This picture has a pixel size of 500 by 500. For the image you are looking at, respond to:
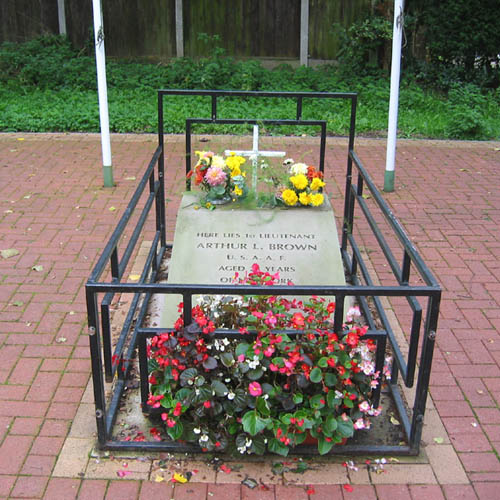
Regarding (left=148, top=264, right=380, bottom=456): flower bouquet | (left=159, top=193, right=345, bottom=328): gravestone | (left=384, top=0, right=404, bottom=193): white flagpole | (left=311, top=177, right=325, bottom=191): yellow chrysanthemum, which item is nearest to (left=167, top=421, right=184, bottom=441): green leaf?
(left=148, top=264, right=380, bottom=456): flower bouquet

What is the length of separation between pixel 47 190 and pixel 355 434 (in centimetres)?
461

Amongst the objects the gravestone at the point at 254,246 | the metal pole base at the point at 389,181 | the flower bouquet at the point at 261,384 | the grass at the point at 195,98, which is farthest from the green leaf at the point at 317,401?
the grass at the point at 195,98

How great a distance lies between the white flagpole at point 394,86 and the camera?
620 cm

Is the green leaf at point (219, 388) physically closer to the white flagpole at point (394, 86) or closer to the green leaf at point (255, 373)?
the green leaf at point (255, 373)

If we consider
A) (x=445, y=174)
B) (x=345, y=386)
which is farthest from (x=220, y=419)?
(x=445, y=174)

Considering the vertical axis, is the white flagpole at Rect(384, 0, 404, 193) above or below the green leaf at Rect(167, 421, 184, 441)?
above

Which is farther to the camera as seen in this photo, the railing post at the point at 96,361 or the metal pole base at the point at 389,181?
the metal pole base at the point at 389,181

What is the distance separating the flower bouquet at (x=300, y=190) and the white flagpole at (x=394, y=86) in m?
2.45

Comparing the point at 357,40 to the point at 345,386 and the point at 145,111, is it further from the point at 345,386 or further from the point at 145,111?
the point at 345,386

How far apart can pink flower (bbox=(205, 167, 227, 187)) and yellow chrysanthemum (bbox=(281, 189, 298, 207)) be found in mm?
401

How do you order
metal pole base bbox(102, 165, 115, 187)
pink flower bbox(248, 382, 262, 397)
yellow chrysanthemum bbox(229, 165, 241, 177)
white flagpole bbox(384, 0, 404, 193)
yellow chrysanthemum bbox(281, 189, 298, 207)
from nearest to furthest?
1. pink flower bbox(248, 382, 262, 397)
2. yellow chrysanthemum bbox(281, 189, 298, 207)
3. yellow chrysanthemum bbox(229, 165, 241, 177)
4. white flagpole bbox(384, 0, 404, 193)
5. metal pole base bbox(102, 165, 115, 187)

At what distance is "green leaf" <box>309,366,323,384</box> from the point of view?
283cm

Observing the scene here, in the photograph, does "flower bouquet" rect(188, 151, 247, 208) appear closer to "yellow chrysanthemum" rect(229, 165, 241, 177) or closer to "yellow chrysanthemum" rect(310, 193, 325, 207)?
"yellow chrysanthemum" rect(229, 165, 241, 177)

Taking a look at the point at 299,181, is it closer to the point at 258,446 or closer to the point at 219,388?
the point at 219,388
